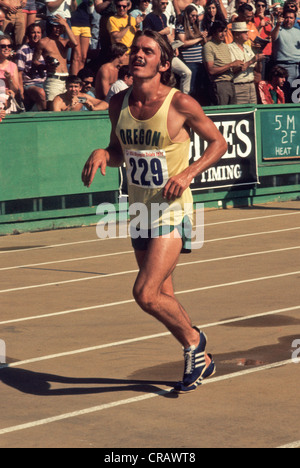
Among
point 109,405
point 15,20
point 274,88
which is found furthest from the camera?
point 274,88

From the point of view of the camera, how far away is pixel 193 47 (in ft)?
58.9

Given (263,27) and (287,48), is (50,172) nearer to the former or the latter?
(287,48)

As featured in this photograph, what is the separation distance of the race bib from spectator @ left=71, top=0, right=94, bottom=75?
1128cm

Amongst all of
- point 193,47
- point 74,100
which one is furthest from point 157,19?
point 74,100

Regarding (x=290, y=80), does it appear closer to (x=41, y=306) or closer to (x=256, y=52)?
(x=256, y=52)

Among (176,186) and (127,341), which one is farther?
(127,341)

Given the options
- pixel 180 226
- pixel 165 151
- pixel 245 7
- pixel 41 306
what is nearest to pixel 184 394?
pixel 180 226

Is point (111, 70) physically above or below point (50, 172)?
above

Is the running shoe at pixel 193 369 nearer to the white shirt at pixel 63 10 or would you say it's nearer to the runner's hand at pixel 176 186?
the runner's hand at pixel 176 186

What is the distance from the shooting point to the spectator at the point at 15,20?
16.3 m

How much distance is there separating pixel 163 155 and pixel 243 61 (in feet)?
39.3

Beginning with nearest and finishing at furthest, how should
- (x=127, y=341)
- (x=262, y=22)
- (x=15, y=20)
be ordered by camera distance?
(x=127, y=341), (x=15, y=20), (x=262, y=22)

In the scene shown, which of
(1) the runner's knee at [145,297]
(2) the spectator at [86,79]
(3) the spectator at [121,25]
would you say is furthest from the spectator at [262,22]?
(1) the runner's knee at [145,297]

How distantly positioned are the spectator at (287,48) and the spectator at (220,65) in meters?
1.99
